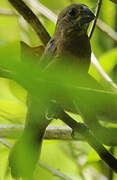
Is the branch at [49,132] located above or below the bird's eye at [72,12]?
below

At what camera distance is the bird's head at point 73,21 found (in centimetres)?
240

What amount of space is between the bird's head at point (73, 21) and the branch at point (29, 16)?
0.57 meters

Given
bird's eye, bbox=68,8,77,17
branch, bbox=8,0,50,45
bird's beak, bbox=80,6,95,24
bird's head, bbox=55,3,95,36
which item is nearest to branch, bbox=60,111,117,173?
branch, bbox=8,0,50,45


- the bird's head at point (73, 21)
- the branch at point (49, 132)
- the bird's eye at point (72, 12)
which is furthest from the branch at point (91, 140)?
the bird's eye at point (72, 12)

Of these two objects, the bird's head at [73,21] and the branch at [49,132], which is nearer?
the branch at [49,132]

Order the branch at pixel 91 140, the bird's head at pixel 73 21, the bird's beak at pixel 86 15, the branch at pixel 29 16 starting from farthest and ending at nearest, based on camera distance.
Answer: the bird's head at pixel 73 21 → the bird's beak at pixel 86 15 → the branch at pixel 29 16 → the branch at pixel 91 140

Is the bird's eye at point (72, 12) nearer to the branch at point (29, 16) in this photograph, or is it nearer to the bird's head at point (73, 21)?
the bird's head at point (73, 21)

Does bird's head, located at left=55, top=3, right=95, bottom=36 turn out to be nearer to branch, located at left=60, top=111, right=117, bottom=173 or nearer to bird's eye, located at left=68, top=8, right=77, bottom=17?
bird's eye, located at left=68, top=8, right=77, bottom=17

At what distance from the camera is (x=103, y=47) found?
2818 millimetres

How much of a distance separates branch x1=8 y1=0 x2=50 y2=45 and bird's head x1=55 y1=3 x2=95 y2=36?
570 millimetres

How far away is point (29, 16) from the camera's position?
1.63m

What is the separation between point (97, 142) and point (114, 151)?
1.94ft

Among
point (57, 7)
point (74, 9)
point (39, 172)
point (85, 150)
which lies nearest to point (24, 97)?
point (39, 172)

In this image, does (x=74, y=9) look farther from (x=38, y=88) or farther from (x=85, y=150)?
(x=38, y=88)
